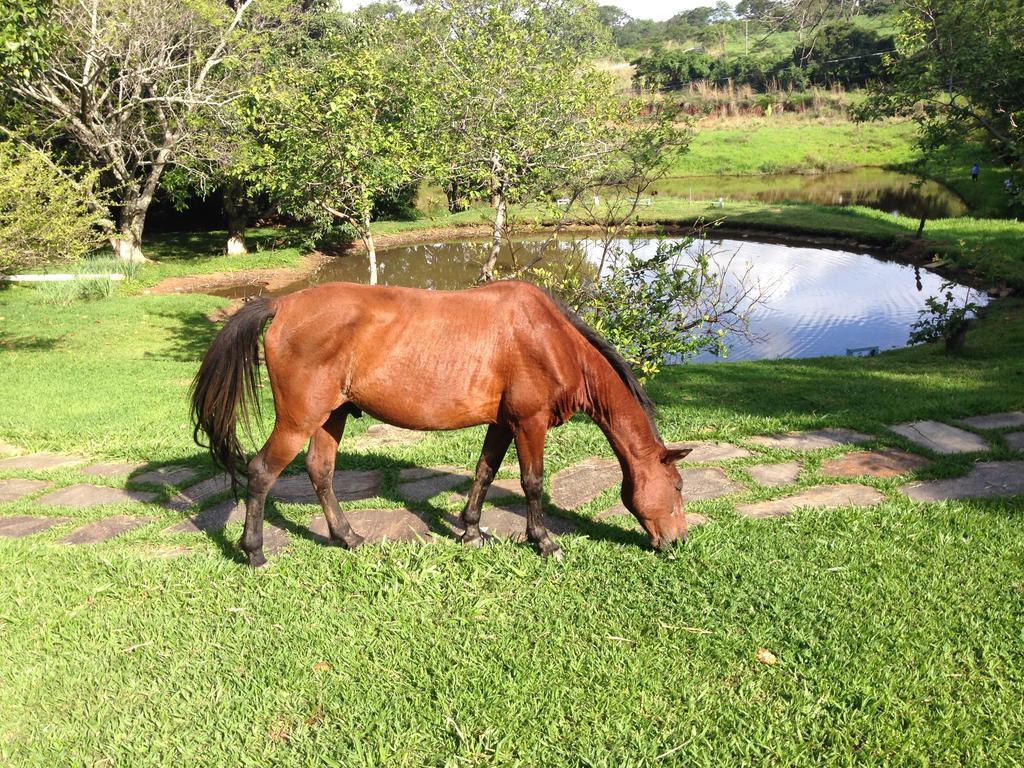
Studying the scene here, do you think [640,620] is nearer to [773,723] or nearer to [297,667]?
[773,723]

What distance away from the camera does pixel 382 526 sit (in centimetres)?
499

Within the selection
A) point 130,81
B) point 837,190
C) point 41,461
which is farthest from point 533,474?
point 837,190

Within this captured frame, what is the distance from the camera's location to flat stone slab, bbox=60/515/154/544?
499cm

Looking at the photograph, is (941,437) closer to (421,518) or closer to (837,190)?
(421,518)

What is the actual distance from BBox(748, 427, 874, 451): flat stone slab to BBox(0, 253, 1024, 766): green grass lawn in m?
0.59

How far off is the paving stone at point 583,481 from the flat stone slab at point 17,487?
165 inches

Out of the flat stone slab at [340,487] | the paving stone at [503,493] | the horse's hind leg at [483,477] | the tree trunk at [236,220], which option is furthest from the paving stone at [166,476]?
the tree trunk at [236,220]

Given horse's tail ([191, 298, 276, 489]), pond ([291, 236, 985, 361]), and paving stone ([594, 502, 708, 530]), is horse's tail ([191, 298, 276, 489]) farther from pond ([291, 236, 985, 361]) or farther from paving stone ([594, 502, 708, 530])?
pond ([291, 236, 985, 361])

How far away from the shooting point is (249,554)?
4.42m

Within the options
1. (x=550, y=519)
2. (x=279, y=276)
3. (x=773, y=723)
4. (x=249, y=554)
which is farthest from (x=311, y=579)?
(x=279, y=276)

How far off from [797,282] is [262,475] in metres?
18.2

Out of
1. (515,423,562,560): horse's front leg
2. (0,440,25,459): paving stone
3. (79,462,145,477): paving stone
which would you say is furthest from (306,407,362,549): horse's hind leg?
(0,440,25,459): paving stone

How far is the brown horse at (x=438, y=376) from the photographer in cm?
437

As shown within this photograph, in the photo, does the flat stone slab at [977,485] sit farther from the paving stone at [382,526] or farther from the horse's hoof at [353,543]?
the horse's hoof at [353,543]
